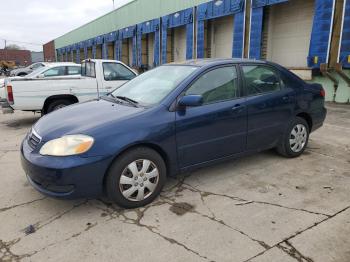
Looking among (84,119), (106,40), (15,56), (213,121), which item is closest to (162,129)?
(213,121)

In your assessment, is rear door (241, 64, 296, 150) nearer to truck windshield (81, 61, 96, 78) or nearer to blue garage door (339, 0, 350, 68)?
truck windshield (81, 61, 96, 78)

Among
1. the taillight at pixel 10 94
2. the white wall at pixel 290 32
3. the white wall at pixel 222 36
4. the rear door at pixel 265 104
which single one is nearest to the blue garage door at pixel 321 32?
the white wall at pixel 290 32

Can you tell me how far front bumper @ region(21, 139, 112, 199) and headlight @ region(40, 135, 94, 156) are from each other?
6 cm

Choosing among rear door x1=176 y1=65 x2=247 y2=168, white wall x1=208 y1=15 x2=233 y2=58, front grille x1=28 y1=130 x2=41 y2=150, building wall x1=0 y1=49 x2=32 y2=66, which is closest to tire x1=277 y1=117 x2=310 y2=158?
rear door x1=176 y1=65 x2=247 y2=168

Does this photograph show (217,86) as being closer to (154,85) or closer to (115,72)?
(154,85)

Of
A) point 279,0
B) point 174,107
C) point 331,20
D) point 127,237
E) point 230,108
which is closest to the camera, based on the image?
point 127,237

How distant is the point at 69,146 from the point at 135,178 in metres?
0.78

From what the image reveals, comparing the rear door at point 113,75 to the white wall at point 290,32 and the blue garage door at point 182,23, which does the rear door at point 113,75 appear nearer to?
the white wall at point 290,32

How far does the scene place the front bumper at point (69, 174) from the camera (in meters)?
3.15

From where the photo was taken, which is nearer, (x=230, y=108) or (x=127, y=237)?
(x=127, y=237)

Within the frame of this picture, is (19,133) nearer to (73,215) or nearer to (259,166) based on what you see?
A: (73,215)

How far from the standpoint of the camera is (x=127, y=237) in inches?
120

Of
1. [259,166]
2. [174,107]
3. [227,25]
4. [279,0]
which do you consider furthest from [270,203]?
[227,25]

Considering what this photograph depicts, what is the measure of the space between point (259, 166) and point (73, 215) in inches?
110
